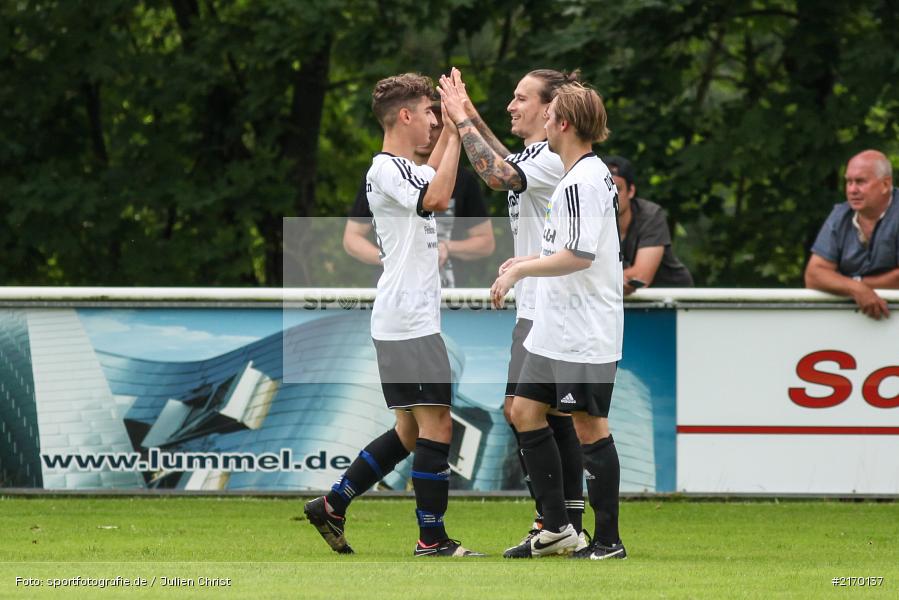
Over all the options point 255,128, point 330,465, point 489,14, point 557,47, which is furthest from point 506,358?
point 255,128

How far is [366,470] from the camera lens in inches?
291

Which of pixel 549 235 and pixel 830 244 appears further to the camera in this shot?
pixel 830 244

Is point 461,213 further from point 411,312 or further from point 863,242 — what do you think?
point 863,242

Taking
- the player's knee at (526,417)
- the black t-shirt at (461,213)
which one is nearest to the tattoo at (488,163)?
the player's knee at (526,417)

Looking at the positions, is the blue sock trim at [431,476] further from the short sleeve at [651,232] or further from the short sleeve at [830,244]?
the short sleeve at [830,244]

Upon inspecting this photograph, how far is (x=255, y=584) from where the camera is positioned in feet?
18.5

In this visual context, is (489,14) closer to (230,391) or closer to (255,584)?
(230,391)

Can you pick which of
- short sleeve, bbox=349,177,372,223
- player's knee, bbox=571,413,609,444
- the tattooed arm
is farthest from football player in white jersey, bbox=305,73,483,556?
short sleeve, bbox=349,177,372,223

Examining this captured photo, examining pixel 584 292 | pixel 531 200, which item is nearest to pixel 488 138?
pixel 531 200

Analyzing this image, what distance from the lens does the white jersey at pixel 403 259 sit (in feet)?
23.0

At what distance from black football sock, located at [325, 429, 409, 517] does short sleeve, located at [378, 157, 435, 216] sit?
1.27 m

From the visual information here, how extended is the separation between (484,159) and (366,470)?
5.61ft

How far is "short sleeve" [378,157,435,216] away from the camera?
6.86 meters

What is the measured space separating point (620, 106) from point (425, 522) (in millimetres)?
8341
